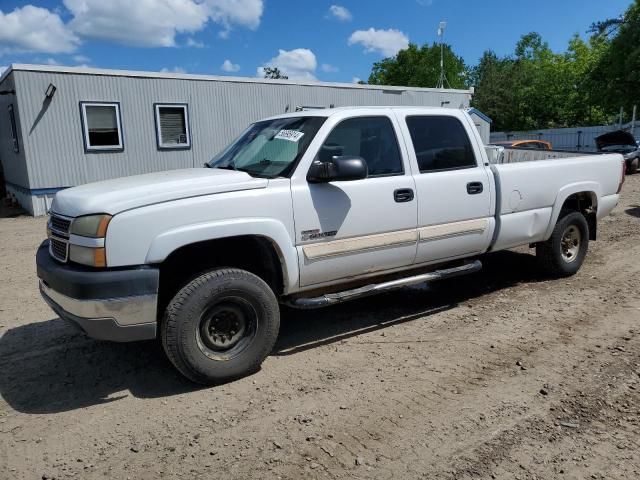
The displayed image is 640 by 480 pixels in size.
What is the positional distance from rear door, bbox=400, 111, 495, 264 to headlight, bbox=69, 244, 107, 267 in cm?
261

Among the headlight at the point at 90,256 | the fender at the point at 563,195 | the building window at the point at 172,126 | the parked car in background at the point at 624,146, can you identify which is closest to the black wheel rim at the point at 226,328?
the headlight at the point at 90,256

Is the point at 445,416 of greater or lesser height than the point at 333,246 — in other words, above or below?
below

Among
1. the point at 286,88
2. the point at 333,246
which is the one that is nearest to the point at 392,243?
the point at 333,246

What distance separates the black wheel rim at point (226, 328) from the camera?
365 centimetres

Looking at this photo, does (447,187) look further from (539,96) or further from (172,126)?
(539,96)

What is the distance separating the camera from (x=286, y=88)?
16.7 metres

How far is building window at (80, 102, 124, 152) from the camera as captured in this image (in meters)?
13.8

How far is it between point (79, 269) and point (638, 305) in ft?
16.7

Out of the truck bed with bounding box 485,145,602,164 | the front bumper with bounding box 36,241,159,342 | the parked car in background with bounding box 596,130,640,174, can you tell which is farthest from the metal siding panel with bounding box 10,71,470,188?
the front bumper with bounding box 36,241,159,342

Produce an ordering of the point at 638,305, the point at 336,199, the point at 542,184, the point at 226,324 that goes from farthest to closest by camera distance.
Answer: the point at 542,184 → the point at 638,305 → the point at 336,199 → the point at 226,324

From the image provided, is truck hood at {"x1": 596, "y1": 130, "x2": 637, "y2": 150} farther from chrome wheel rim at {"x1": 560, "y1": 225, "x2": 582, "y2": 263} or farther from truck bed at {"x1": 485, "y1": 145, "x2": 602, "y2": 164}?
chrome wheel rim at {"x1": 560, "y1": 225, "x2": 582, "y2": 263}

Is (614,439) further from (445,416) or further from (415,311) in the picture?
(415,311)

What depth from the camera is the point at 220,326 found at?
3773mm

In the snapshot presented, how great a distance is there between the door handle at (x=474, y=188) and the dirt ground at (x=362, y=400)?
1.21 meters
